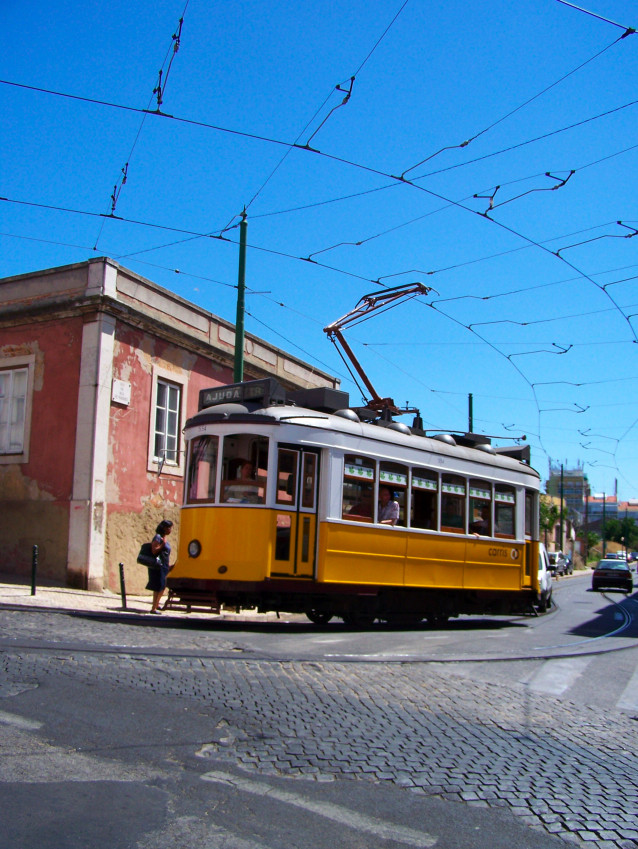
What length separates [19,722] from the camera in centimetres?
545

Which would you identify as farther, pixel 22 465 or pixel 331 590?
pixel 22 465

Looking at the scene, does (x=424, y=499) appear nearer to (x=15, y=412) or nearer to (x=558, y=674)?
(x=558, y=674)

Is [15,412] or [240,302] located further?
[15,412]

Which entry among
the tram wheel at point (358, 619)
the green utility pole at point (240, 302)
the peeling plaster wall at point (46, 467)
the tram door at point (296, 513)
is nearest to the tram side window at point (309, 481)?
the tram door at point (296, 513)

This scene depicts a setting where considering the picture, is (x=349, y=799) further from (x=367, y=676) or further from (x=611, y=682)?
(x=611, y=682)

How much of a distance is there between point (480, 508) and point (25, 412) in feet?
31.6

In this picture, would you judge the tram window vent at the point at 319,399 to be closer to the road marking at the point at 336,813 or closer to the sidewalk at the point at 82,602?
the sidewalk at the point at 82,602

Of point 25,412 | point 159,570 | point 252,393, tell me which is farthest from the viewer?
point 25,412

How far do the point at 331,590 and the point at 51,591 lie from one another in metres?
5.88

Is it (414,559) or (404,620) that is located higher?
(414,559)

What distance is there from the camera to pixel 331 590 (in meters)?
11.8

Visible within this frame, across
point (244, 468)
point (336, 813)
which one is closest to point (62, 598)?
point (244, 468)

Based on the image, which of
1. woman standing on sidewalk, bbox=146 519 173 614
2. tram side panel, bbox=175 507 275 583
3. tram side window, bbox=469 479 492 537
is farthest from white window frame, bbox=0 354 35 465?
tram side window, bbox=469 479 492 537

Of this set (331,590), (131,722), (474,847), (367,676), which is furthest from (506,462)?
(474,847)
